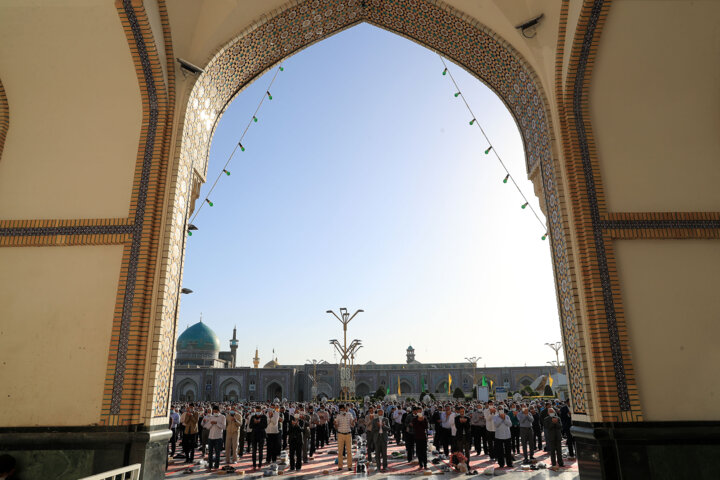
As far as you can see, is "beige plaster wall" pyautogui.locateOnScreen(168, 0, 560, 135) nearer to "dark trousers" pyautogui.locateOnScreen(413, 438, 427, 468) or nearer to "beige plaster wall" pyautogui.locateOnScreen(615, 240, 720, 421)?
"beige plaster wall" pyautogui.locateOnScreen(615, 240, 720, 421)

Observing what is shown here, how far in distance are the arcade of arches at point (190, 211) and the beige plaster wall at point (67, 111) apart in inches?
0.6

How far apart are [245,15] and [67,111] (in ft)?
7.79

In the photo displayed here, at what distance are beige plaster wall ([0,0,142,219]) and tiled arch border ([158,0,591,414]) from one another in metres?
0.69

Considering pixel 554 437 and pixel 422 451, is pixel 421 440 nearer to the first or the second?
pixel 422 451

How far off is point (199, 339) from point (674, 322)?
1614 inches

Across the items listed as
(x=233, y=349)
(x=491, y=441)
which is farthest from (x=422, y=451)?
(x=233, y=349)

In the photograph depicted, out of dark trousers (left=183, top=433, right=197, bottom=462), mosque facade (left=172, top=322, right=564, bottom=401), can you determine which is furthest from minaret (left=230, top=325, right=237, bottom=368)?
dark trousers (left=183, top=433, right=197, bottom=462)

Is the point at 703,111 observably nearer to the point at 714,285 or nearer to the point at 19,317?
the point at 714,285

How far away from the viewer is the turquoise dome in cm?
4119

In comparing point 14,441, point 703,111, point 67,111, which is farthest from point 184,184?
point 703,111

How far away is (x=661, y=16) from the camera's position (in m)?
5.17

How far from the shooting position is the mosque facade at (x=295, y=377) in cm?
3788

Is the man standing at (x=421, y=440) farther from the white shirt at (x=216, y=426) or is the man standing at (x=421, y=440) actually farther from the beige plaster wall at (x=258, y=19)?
the beige plaster wall at (x=258, y=19)

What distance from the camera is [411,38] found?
276 inches
